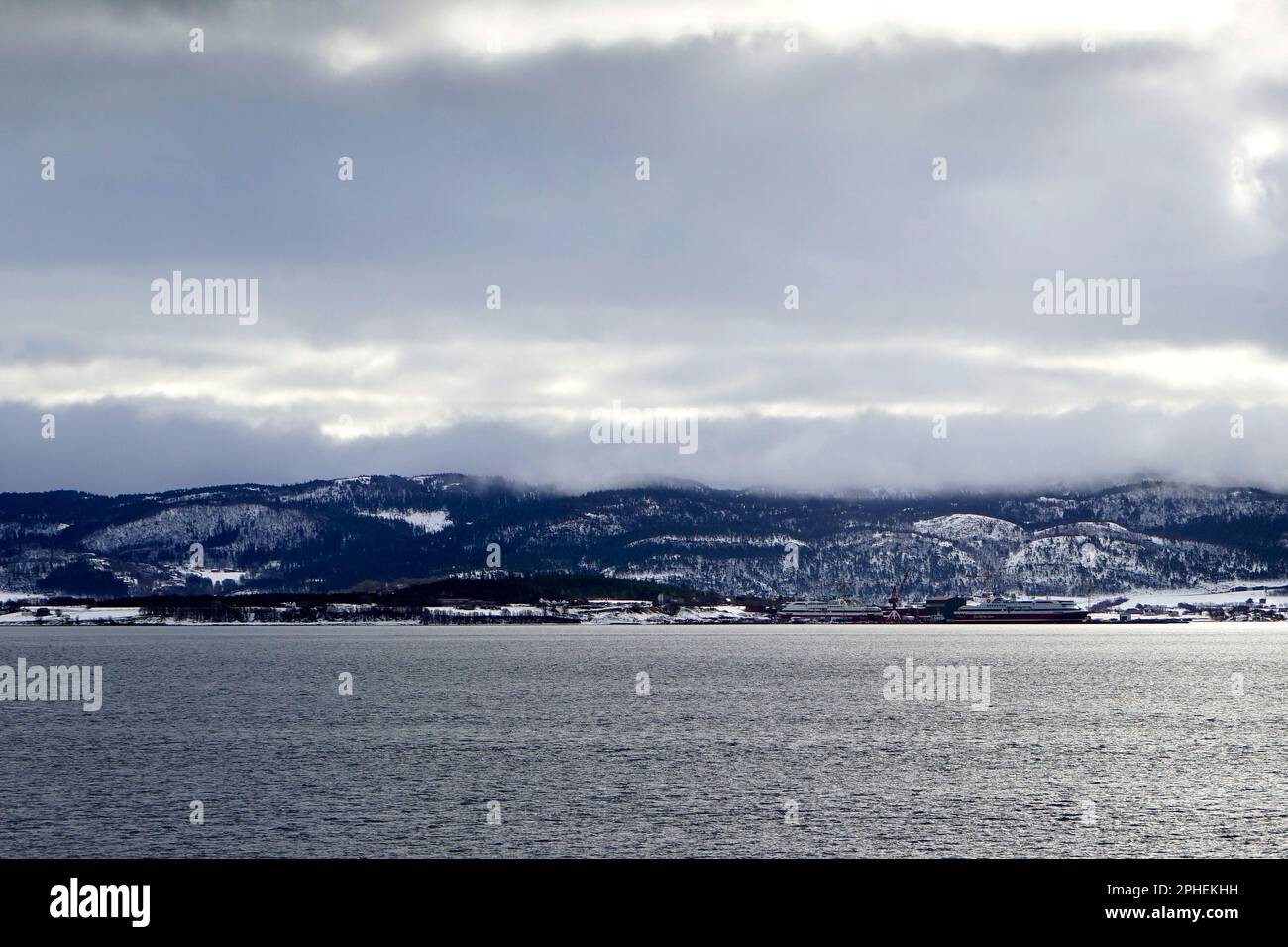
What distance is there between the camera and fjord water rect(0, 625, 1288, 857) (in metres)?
60.9

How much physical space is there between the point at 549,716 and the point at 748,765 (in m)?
34.8

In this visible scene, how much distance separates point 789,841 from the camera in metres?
60.0

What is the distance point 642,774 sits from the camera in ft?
261

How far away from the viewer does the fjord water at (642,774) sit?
6088cm
